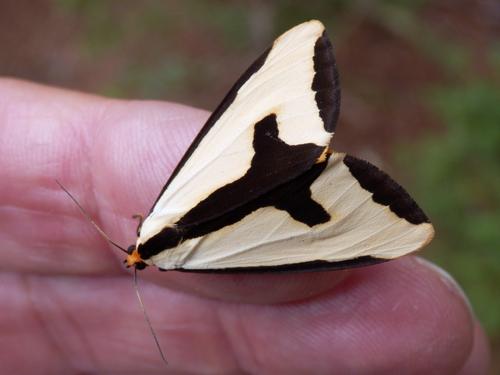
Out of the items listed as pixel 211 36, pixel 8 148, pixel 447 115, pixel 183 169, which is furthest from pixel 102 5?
pixel 183 169

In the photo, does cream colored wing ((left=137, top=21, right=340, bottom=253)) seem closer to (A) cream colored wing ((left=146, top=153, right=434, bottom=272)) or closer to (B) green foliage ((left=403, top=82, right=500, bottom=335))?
(A) cream colored wing ((left=146, top=153, right=434, bottom=272))

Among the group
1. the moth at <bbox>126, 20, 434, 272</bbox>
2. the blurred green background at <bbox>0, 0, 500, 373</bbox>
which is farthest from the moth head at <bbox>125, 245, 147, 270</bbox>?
the blurred green background at <bbox>0, 0, 500, 373</bbox>

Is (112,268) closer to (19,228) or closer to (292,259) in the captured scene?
(19,228)

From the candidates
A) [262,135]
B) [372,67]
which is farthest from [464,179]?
[262,135]

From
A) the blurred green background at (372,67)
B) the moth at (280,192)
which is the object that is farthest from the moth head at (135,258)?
the blurred green background at (372,67)

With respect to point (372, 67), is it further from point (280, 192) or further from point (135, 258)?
point (135, 258)
